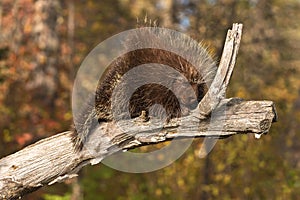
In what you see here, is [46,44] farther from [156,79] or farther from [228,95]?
[156,79]

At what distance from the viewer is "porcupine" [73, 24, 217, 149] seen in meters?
2.87

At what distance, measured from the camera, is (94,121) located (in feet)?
9.78

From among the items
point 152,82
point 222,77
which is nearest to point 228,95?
point 152,82

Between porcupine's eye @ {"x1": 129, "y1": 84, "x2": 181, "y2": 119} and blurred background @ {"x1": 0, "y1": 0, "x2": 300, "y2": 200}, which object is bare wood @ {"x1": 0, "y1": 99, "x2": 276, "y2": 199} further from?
blurred background @ {"x1": 0, "y1": 0, "x2": 300, "y2": 200}

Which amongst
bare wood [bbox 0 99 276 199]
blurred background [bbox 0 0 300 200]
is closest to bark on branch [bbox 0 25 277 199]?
bare wood [bbox 0 99 276 199]

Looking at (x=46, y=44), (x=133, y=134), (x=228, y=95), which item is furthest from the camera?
(x=46, y=44)

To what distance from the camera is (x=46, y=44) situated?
10352 millimetres

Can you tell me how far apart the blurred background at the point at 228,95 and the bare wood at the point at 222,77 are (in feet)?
10.3

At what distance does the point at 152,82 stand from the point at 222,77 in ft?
1.21

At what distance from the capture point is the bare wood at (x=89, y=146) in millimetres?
2693

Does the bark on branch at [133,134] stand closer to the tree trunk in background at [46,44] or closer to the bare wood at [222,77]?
the bare wood at [222,77]

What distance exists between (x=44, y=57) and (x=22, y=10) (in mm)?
1168

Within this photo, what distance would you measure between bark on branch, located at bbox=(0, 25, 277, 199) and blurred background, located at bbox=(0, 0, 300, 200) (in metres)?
2.90

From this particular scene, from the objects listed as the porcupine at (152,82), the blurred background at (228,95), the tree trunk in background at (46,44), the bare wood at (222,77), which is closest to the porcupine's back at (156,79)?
the porcupine at (152,82)
